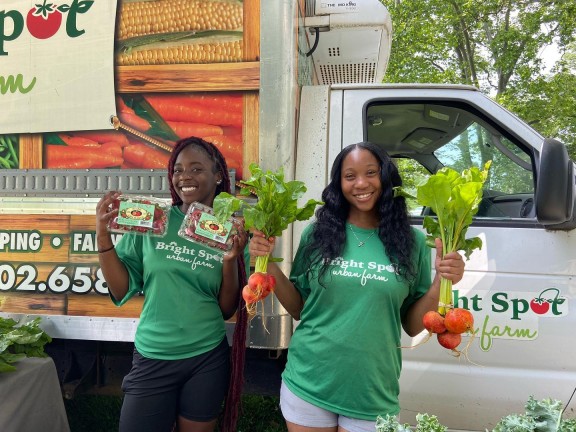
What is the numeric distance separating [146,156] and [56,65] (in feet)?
2.31

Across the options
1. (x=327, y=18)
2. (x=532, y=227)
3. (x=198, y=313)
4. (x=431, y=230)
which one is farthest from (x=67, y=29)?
(x=532, y=227)

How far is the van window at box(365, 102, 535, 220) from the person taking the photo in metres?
2.75

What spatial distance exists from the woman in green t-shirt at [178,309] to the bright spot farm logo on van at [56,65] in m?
0.75

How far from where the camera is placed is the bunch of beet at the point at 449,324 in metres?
1.75

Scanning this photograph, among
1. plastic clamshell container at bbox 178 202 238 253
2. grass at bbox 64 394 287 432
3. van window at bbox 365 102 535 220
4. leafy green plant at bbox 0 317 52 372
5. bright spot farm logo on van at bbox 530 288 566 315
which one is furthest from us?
grass at bbox 64 394 287 432

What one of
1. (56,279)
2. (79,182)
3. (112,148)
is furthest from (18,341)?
(112,148)

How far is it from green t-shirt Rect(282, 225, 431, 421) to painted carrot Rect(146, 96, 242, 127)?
100 cm

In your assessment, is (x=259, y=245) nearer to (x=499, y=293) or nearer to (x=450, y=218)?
(x=450, y=218)

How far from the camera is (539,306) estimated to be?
259 centimetres

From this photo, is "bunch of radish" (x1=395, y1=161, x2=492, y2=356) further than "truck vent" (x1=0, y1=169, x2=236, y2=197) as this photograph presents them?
No

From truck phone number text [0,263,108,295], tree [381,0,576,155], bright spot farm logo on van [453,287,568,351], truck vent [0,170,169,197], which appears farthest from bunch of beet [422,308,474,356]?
tree [381,0,576,155]

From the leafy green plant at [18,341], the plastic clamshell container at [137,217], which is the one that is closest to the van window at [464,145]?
the plastic clamshell container at [137,217]

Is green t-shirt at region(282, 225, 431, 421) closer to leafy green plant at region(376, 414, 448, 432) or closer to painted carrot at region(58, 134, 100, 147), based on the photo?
leafy green plant at region(376, 414, 448, 432)

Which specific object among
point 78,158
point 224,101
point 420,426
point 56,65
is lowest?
point 420,426
